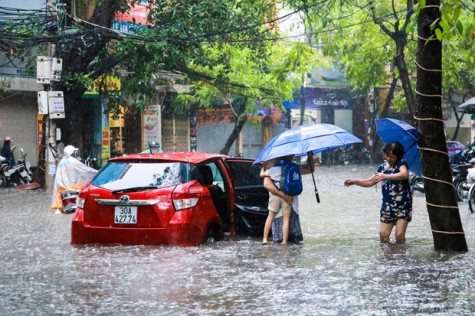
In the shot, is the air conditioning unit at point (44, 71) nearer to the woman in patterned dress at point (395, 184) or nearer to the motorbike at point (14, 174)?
the motorbike at point (14, 174)

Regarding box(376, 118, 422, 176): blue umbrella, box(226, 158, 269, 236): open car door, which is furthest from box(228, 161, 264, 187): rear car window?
box(376, 118, 422, 176): blue umbrella

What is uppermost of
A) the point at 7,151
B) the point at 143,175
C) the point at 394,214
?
the point at 143,175

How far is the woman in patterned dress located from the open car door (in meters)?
1.86

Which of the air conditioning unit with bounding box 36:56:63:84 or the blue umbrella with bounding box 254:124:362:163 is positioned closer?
the blue umbrella with bounding box 254:124:362:163

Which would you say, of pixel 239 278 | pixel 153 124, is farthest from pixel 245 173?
pixel 153 124

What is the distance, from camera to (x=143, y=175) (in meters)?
10.3

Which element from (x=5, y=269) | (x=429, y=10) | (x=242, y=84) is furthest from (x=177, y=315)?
(x=242, y=84)

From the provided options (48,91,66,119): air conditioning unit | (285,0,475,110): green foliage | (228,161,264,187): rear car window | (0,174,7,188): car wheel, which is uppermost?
(285,0,475,110): green foliage

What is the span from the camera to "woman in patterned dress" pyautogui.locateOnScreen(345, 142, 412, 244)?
10.0 metres

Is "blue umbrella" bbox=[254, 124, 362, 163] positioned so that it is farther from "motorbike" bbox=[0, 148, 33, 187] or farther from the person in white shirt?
"motorbike" bbox=[0, 148, 33, 187]

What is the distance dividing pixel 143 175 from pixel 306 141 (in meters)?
2.18

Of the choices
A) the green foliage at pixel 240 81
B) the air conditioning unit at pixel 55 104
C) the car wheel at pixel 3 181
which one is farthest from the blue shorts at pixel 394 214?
the green foliage at pixel 240 81

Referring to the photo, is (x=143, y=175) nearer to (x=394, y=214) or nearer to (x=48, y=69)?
(x=394, y=214)

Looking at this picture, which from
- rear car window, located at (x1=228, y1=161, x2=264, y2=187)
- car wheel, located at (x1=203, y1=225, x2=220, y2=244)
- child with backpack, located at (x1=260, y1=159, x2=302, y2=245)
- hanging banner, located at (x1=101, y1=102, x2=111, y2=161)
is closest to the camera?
car wheel, located at (x1=203, y1=225, x2=220, y2=244)
